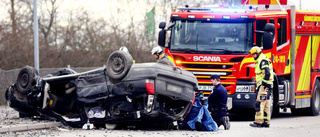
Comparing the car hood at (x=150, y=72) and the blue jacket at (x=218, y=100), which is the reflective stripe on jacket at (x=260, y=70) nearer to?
the blue jacket at (x=218, y=100)

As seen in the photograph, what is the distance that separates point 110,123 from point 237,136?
2633 mm

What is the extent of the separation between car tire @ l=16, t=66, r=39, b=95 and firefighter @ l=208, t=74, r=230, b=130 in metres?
3.96

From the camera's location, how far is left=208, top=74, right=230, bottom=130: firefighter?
39.1ft

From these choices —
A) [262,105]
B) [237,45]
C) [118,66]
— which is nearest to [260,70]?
[262,105]

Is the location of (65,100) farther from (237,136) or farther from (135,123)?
(237,136)

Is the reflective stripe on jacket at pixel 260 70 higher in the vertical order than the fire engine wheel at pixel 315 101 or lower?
higher

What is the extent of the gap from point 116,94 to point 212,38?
4.88m

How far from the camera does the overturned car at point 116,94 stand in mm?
10672

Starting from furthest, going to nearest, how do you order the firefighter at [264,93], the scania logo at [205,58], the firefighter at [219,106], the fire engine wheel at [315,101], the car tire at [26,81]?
the fire engine wheel at [315,101], the scania logo at [205,58], the car tire at [26,81], the firefighter at [264,93], the firefighter at [219,106]

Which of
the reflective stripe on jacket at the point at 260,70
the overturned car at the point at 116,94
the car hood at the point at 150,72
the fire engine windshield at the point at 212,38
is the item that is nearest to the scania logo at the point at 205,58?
the fire engine windshield at the point at 212,38

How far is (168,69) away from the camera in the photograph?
433 inches

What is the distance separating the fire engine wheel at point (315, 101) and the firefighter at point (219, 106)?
662cm

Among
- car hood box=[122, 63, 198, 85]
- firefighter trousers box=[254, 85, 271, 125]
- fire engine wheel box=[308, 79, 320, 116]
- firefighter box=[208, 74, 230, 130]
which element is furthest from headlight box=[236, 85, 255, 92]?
fire engine wheel box=[308, 79, 320, 116]

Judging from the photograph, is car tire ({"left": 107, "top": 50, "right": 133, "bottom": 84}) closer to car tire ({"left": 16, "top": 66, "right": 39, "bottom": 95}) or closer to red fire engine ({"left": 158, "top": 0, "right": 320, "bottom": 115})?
car tire ({"left": 16, "top": 66, "right": 39, "bottom": 95})
